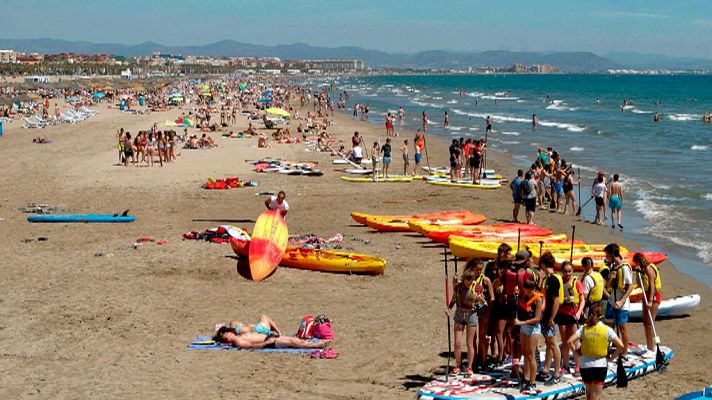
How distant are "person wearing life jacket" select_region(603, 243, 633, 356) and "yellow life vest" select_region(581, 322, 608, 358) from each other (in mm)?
1545

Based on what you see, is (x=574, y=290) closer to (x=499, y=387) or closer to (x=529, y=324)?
(x=529, y=324)

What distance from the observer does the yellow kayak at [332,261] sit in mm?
15148

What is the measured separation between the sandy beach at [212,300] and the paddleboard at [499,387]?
10.9 inches

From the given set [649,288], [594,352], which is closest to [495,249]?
[649,288]

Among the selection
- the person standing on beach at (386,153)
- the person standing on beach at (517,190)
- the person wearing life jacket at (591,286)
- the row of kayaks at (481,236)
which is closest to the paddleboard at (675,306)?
the row of kayaks at (481,236)

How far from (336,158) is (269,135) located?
452 inches

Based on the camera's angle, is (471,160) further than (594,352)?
Yes

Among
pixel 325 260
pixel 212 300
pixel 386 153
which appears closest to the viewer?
pixel 212 300

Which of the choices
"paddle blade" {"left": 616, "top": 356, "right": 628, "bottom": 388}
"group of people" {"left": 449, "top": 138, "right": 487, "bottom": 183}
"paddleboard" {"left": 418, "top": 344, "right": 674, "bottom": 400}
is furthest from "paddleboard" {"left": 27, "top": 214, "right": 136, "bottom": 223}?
"paddle blade" {"left": 616, "top": 356, "right": 628, "bottom": 388}

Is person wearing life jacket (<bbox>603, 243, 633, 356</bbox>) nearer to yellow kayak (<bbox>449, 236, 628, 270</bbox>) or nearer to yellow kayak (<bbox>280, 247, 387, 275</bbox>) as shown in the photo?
yellow kayak (<bbox>449, 236, 628, 270</bbox>)

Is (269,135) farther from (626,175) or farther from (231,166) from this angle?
(626,175)

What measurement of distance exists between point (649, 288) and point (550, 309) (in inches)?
71.3

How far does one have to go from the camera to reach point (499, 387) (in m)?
9.19

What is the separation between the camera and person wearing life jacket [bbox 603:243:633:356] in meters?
9.80
